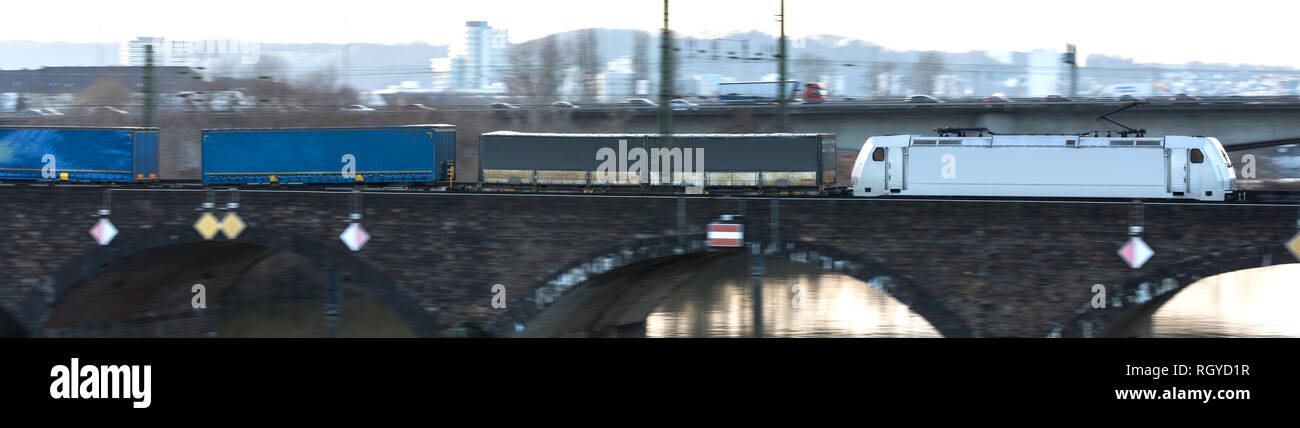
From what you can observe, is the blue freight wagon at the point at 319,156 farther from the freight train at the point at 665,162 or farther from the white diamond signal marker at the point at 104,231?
the white diamond signal marker at the point at 104,231

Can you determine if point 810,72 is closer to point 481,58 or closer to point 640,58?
point 640,58

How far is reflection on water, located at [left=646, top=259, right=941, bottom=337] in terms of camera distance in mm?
42312

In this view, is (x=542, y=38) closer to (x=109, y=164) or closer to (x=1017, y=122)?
(x=1017, y=122)

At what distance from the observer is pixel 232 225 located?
91.1 ft

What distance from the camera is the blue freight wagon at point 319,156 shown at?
33.8 m

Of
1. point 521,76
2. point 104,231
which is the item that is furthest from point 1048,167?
point 521,76

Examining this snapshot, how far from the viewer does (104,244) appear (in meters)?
28.6

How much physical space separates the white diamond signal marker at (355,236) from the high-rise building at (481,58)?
34674 millimetres

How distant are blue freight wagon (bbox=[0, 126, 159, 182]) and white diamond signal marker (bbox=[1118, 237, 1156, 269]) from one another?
3051cm

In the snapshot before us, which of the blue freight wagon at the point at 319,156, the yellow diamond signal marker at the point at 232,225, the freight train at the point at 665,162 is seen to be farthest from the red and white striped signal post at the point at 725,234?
the yellow diamond signal marker at the point at 232,225

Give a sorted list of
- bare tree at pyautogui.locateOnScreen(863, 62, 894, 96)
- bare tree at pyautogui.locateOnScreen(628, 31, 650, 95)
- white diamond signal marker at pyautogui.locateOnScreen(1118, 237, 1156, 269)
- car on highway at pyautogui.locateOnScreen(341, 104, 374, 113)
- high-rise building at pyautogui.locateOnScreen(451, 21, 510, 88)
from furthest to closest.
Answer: bare tree at pyautogui.locateOnScreen(863, 62, 894, 96) < high-rise building at pyautogui.locateOnScreen(451, 21, 510, 88) < car on highway at pyautogui.locateOnScreen(341, 104, 374, 113) < bare tree at pyautogui.locateOnScreen(628, 31, 650, 95) < white diamond signal marker at pyautogui.locateOnScreen(1118, 237, 1156, 269)
